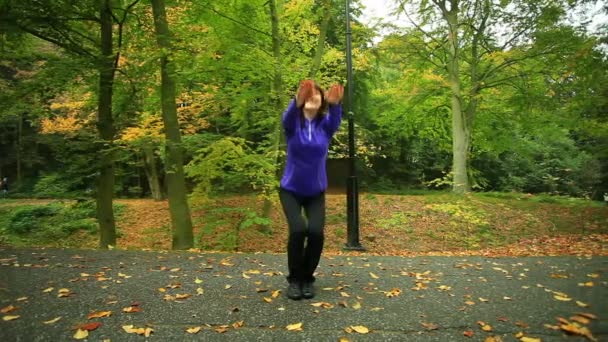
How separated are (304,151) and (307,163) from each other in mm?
113

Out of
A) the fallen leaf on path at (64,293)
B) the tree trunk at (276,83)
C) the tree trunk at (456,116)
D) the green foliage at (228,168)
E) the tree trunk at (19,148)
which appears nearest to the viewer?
the fallen leaf on path at (64,293)

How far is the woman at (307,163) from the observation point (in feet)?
12.6

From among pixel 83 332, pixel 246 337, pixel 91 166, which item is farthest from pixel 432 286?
pixel 91 166

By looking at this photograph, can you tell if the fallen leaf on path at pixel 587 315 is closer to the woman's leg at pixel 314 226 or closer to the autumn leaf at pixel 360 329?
the autumn leaf at pixel 360 329

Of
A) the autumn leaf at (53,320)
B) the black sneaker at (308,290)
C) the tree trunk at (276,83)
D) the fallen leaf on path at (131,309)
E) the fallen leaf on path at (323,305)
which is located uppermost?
the tree trunk at (276,83)

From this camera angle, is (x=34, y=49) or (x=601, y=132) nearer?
(x=34, y=49)

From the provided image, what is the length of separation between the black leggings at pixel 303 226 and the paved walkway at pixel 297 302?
1.36ft

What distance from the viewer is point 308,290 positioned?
4074mm

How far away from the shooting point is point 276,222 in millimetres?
15617

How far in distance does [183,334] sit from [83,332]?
2.46ft

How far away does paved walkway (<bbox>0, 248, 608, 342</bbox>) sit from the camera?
332 cm

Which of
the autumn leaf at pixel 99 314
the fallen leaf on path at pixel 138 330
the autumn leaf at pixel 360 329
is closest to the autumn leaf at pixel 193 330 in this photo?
the fallen leaf on path at pixel 138 330

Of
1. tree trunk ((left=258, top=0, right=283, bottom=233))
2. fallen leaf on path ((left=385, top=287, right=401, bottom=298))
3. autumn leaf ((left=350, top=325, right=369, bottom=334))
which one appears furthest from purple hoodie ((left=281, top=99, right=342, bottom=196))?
tree trunk ((left=258, top=0, right=283, bottom=233))

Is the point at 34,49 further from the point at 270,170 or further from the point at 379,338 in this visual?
the point at 379,338
